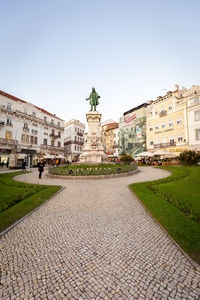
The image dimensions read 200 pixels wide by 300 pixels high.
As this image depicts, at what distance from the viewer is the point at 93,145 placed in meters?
18.9

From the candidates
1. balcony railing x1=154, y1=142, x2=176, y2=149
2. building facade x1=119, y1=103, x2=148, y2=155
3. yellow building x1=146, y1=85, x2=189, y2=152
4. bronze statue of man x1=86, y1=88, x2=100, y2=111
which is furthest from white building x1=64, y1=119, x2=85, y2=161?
bronze statue of man x1=86, y1=88, x2=100, y2=111

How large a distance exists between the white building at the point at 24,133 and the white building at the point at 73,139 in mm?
6253

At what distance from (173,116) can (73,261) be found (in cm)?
4036

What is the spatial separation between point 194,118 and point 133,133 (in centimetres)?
1957

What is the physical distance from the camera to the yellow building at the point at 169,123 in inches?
1298

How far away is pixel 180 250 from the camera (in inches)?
→ 112

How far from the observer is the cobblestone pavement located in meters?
1.97

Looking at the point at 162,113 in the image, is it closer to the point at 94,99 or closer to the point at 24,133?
the point at 94,99

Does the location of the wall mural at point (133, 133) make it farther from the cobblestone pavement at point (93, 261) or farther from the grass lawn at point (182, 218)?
the cobblestone pavement at point (93, 261)

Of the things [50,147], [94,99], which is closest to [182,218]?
[94,99]

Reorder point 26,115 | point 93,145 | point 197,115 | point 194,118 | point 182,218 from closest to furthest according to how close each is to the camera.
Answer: point 182,218
point 93,145
point 197,115
point 194,118
point 26,115

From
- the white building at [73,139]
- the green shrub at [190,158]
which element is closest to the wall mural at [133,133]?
the white building at [73,139]

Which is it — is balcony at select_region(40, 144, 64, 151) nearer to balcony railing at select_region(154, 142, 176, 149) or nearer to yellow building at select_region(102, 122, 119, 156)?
yellow building at select_region(102, 122, 119, 156)

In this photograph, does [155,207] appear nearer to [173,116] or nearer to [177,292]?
[177,292]
